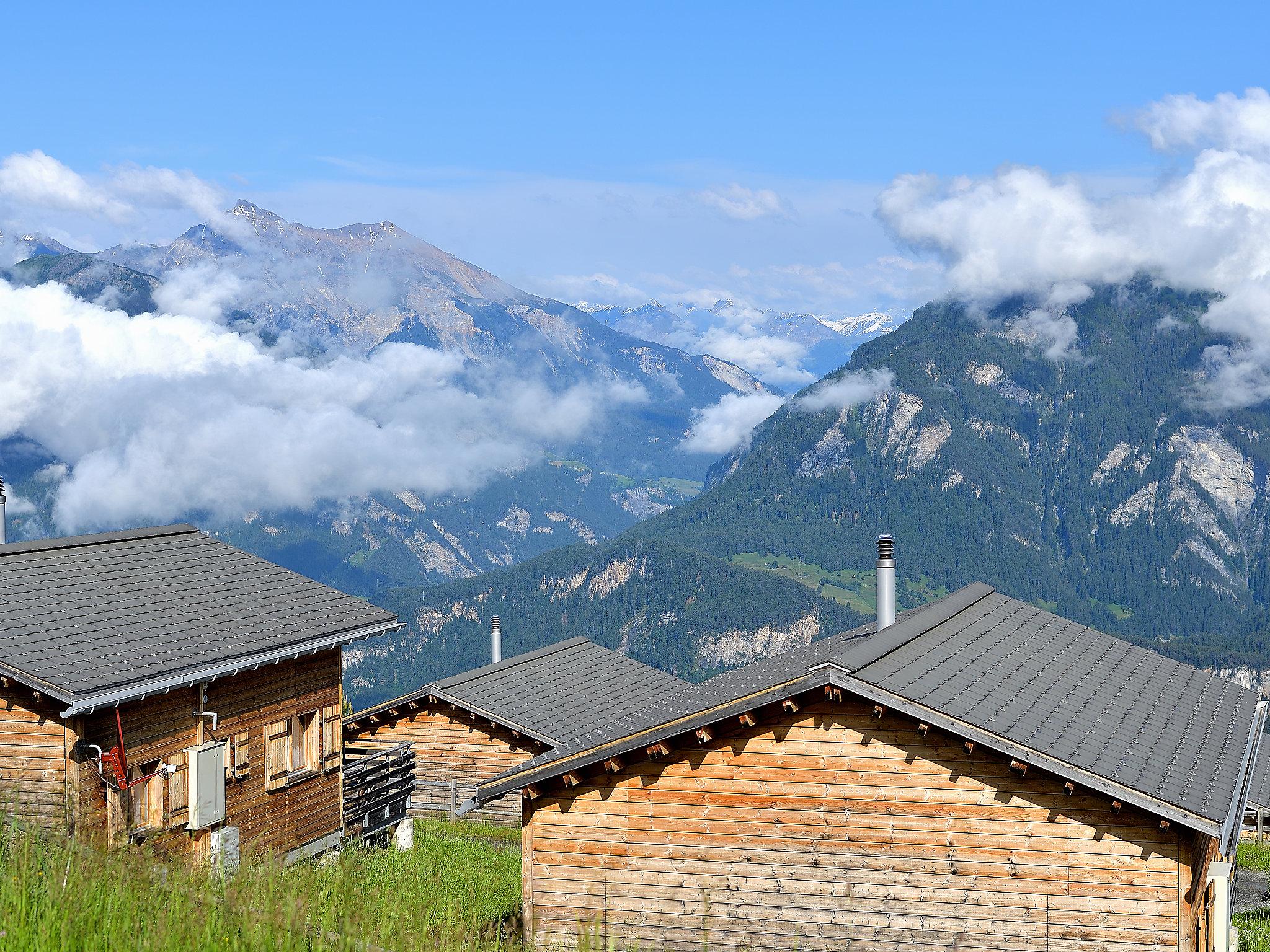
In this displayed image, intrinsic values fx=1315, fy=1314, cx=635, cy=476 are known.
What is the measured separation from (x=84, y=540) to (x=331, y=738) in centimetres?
625

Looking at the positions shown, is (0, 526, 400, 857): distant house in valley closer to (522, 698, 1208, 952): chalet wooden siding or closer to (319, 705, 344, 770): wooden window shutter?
(319, 705, 344, 770): wooden window shutter

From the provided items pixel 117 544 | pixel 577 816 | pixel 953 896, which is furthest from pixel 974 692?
pixel 117 544

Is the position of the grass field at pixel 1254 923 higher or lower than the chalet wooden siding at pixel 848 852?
lower

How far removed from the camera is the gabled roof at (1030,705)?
53.5 ft

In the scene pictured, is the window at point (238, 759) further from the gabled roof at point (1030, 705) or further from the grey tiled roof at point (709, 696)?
the gabled roof at point (1030, 705)

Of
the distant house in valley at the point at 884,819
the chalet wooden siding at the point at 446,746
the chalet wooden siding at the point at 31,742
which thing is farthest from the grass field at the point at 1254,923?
the chalet wooden siding at the point at 446,746

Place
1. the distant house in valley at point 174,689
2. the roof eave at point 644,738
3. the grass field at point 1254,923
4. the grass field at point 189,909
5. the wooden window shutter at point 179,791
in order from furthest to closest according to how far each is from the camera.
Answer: the wooden window shutter at point 179,791 → the grass field at point 1254,923 → the distant house in valley at point 174,689 → the roof eave at point 644,738 → the grass field at point 189,909

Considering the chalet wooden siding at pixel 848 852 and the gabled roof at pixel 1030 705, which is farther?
the chalet wooden siding at pixel 848 852

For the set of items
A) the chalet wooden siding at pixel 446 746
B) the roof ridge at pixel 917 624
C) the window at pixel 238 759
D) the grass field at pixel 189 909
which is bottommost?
the chalet wooden siding at pixel 446 746

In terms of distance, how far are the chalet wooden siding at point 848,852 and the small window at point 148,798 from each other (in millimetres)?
6690

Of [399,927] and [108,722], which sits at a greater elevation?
[399,927]

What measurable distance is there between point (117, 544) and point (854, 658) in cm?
1571

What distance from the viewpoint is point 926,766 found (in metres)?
17.0

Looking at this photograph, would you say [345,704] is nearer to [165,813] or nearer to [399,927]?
[165,813]
